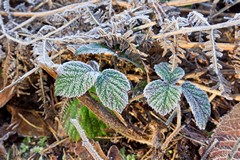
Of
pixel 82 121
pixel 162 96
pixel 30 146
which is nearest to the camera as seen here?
pixel 162 96

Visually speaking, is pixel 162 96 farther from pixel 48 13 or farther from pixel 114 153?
pixel 48 13

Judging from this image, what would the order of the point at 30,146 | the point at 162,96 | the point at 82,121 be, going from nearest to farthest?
the point at 162,96
the point at 82,121
the point at 30,146

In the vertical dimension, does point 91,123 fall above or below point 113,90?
below

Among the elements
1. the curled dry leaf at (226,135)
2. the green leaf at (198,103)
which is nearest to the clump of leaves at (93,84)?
the green leaf at (198,103)

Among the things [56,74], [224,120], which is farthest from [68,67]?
[224,120]

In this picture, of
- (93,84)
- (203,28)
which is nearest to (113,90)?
(93,84)

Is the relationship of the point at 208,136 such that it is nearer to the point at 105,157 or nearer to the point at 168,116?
the point at 168,116

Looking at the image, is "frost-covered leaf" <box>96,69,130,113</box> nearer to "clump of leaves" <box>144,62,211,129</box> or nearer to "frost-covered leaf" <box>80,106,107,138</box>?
"clump of leaves" <box>144,62,211,129</box>
